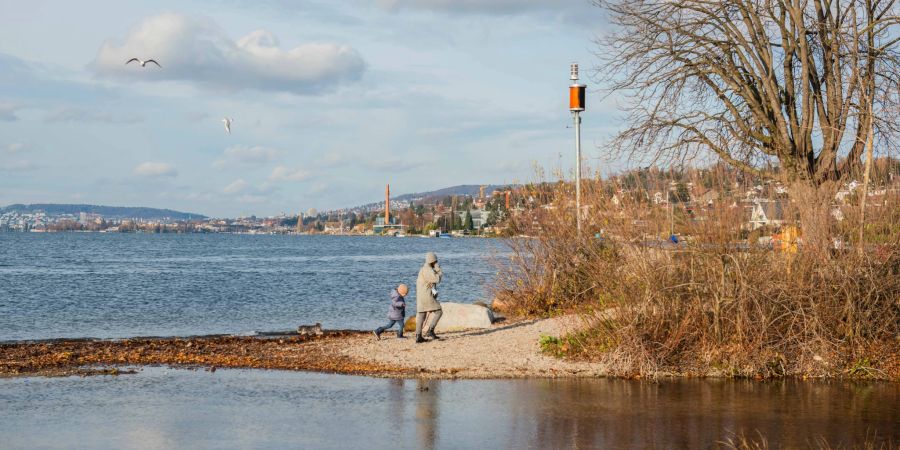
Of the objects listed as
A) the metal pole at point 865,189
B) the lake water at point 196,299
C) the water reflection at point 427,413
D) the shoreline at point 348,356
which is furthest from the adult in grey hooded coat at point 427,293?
the metal pole at point 865,189

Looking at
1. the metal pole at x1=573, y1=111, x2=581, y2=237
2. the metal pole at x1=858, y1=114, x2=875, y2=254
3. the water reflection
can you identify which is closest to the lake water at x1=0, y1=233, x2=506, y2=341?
the metal pole at x1=573, y1=111, x2=581, y2=237

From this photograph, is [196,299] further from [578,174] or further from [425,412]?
[425,412]

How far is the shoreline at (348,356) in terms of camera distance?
16.6 m

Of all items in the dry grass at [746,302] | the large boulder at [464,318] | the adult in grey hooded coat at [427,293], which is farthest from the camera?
the large boulder at [464,318]

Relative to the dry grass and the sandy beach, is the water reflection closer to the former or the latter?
the sandy beach

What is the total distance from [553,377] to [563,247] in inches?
314

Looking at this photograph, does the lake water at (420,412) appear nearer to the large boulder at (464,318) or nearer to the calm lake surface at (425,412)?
the calm lake surface at (425,412)

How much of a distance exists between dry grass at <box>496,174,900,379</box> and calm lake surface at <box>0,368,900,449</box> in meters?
0.75

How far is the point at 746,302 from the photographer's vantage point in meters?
15.9

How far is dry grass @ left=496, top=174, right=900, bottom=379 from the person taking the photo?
15.9 meters

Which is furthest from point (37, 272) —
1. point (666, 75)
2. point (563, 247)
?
point (666, 75)

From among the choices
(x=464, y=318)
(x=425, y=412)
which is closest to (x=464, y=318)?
(x=464, y=318)

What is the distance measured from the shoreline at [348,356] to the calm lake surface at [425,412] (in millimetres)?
724

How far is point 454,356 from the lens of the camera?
58.9 ft
